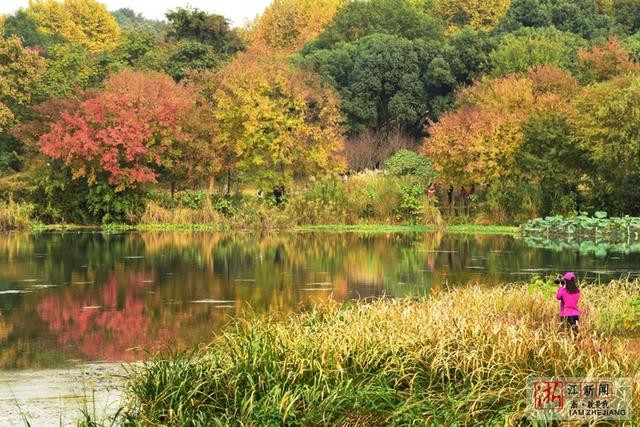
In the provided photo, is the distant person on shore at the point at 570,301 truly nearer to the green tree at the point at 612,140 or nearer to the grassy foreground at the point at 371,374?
the grassy foreground at the point at 371,374

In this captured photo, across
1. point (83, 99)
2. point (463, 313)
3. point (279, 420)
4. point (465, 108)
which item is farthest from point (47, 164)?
point (279, 420)

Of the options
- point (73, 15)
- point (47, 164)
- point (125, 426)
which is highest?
point (73, 15)

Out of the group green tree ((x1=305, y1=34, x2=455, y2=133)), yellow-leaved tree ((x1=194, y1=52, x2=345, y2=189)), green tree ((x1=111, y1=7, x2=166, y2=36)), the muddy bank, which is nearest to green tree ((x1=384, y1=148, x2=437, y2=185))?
yellow-leaved tree ((x1=194, y1=52, x2=345, y2=189))

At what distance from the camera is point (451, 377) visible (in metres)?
11.4

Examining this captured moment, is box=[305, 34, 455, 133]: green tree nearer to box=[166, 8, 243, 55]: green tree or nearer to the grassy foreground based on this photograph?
box=[166, 8, 243, 55]: green tree

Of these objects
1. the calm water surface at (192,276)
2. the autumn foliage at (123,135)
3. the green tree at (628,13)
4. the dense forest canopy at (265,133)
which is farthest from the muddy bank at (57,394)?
the green tree at (628,13)

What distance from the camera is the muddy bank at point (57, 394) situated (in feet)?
37.8

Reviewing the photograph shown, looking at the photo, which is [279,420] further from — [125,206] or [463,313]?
[125,206]

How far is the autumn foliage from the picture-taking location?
135 feet

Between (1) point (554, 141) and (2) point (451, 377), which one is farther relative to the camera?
(1) point (554, 141)

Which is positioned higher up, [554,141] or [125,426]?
[554,141]

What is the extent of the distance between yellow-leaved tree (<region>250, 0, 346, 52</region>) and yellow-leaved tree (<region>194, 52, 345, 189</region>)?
45007mm

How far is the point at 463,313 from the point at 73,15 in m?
83.0

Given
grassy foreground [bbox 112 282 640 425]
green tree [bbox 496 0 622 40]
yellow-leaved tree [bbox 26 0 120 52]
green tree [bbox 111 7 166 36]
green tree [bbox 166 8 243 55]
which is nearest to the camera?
grassy foreground [bbox 112 282 640 425]
